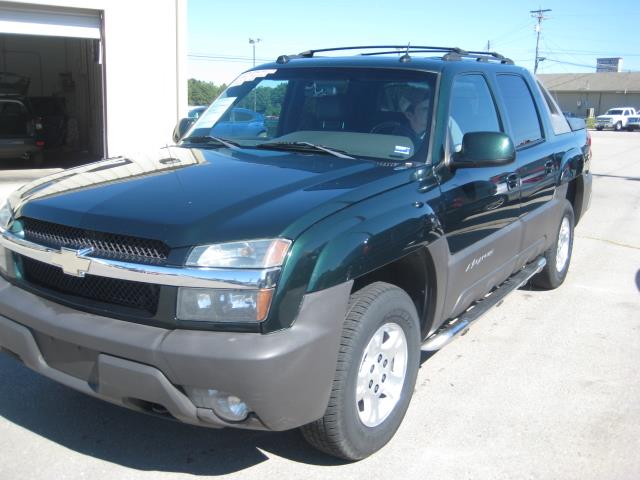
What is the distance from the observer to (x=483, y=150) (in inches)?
145

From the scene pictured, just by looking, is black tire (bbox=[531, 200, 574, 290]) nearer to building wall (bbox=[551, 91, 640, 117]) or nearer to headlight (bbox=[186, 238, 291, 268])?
headlight (bbox=[186, 238, 291, 268])

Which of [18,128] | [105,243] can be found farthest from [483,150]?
[18,128]

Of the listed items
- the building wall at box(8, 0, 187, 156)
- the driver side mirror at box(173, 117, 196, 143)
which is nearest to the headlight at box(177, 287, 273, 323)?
the driver side mirror at box(173, 117, 196, 143)

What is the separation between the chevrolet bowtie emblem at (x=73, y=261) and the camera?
9.21 ft

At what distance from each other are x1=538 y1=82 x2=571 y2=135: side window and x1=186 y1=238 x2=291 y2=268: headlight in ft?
12.3

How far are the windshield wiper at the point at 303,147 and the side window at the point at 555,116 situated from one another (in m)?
2.61

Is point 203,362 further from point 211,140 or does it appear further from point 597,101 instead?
point 597,101

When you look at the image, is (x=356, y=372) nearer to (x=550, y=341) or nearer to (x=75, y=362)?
(x=75, y=362)

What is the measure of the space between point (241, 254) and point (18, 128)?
497 inches

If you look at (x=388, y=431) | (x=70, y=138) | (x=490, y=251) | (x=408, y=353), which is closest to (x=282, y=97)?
(x=490, y=251)

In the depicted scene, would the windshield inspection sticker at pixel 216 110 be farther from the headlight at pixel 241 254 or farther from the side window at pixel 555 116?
the side window at pixel 555 116

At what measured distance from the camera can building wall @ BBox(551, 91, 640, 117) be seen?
70.6 metres

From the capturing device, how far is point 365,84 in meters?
4.14

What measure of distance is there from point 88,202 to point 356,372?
142 cm
